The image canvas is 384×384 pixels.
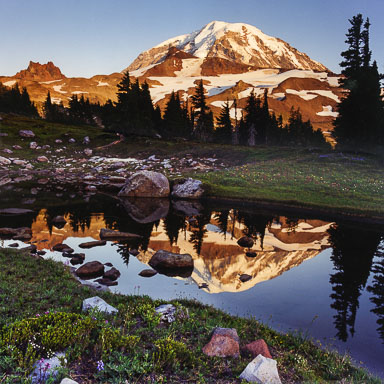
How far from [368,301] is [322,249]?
7109 mm

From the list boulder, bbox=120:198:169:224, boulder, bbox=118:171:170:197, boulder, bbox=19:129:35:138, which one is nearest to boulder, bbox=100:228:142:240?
boulder, bbox=120:198:169:224

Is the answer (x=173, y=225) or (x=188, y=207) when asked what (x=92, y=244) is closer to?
(x=173, y=225)

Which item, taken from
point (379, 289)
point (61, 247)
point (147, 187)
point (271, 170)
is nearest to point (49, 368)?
point (61, 247)

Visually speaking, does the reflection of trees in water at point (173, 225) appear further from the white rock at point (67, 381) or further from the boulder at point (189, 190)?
the white rock at point (67, 381)

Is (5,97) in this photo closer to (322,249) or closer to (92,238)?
(92,238)

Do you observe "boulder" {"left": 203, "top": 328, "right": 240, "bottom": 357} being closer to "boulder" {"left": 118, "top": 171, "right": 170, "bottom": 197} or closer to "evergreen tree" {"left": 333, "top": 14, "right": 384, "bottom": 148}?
"boulder" {"left": 118, "top": 171, "right": 170, "bottom": 197}

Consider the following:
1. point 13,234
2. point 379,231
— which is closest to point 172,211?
point 13,234

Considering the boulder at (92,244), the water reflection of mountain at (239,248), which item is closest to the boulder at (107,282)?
the water reflection of mountain at (239,248)

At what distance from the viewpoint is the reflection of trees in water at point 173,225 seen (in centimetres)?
2202

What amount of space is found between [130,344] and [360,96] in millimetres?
60829

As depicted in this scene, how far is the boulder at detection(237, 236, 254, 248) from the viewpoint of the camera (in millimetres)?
20237

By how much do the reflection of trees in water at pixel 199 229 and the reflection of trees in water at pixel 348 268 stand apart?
27.2 ft

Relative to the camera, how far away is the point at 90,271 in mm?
14109

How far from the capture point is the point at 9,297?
8867 mm
